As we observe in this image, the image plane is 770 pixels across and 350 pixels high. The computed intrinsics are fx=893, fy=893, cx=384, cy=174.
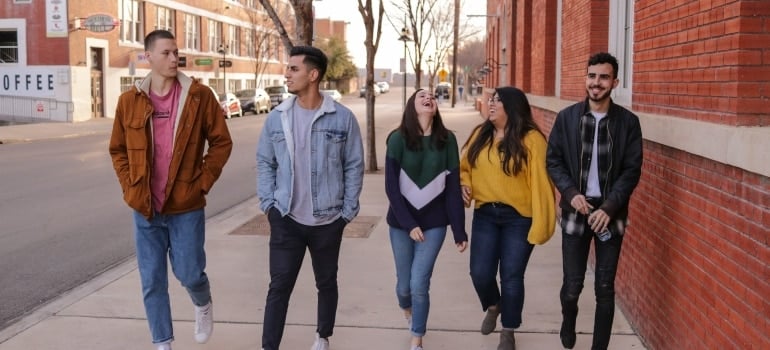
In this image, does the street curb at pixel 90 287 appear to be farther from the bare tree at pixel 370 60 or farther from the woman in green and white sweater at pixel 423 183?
the bare tree at pixel 370 60

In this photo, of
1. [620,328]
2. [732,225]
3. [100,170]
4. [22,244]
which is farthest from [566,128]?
[100,170]

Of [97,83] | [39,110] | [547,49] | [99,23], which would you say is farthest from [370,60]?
[97,83]

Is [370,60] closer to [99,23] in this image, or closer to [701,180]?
[701,180]

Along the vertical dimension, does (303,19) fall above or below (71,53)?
below

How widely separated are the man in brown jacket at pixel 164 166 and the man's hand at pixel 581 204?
210 centimetres

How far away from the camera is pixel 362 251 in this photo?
8969 millimetres

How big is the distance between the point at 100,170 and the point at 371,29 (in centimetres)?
632

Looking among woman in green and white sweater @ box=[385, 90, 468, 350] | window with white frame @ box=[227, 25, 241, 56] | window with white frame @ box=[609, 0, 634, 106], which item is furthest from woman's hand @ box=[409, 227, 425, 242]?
window with white frame @ box=[227, 25, 241, 56]

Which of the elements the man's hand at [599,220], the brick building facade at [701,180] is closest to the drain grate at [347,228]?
the brick building facade at [701,180]

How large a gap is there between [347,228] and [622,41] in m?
3.92

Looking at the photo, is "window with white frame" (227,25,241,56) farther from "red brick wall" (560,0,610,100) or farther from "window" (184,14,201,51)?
"red brick wall" (560,0,610,100)

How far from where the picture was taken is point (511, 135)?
17.4 feet

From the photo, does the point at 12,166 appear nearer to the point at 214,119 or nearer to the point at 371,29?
the point at 371,29

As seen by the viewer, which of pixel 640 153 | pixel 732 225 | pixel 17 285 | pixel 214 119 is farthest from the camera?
pixel 17 285
